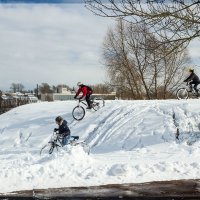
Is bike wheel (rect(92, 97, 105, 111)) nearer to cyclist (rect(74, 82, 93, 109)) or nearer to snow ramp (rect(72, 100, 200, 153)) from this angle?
snow ramp (rect(72, 100, 200, 153))

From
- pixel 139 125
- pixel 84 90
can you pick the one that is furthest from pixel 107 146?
pixel 84 90

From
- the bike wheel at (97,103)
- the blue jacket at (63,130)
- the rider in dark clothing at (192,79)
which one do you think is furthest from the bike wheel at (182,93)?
the blue jacket at (63,130)

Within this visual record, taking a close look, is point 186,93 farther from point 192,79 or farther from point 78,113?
point 78,113

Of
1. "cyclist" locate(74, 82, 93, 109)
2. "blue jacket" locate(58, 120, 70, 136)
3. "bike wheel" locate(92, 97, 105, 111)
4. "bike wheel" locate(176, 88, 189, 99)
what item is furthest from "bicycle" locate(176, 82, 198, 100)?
"blue jacket" locate(58, 120, 70, 136)

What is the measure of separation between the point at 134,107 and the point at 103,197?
635 inches

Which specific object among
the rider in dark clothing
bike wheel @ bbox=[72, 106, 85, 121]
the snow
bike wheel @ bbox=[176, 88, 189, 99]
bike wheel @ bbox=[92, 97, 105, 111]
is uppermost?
the rider in dark clothing

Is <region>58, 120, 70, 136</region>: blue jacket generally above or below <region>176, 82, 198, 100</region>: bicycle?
below

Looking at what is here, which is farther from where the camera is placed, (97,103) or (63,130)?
(97,103)

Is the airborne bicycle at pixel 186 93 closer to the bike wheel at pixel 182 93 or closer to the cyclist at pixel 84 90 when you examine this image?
the bike wheel at pixel 182 93

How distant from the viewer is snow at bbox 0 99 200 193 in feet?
37.5

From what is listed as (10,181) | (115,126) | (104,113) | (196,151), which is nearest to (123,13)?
(10,181)

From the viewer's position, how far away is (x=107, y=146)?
21156 mm

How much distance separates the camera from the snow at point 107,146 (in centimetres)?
1143

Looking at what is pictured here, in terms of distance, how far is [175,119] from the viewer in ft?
75.4
